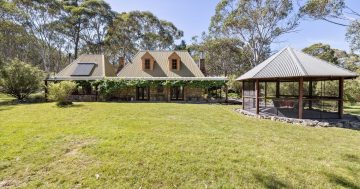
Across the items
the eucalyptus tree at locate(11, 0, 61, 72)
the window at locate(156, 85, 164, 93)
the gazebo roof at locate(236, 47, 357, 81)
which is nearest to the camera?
the gazebo roof at locate(236, 47, 357, 81)

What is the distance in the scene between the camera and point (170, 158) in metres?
5.25

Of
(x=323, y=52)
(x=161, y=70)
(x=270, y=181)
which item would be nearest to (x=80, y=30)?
(x=161, y=70)

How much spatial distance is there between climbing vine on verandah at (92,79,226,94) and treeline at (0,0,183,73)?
1923 cm

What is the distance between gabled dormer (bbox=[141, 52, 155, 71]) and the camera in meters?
24.1

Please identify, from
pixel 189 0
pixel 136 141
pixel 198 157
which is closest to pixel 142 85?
pixel 189 0

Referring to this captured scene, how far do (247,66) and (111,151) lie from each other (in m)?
42.1

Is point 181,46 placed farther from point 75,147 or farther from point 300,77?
point 75,147

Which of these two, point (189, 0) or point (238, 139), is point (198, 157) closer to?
point (238, 139)

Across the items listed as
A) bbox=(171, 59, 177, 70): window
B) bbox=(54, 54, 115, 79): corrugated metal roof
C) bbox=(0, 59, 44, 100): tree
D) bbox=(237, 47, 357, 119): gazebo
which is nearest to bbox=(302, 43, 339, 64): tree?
bbox=(171, 59, 177, 70): window

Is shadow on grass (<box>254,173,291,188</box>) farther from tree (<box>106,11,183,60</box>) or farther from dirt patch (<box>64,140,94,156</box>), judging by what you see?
tree (<box>106,11,183,60</box>)

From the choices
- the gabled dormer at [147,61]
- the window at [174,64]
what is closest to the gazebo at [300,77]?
the window at [174,64]

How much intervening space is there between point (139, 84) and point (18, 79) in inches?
423

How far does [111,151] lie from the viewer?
5609mm

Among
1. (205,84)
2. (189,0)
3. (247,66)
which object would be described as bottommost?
(205,84)
